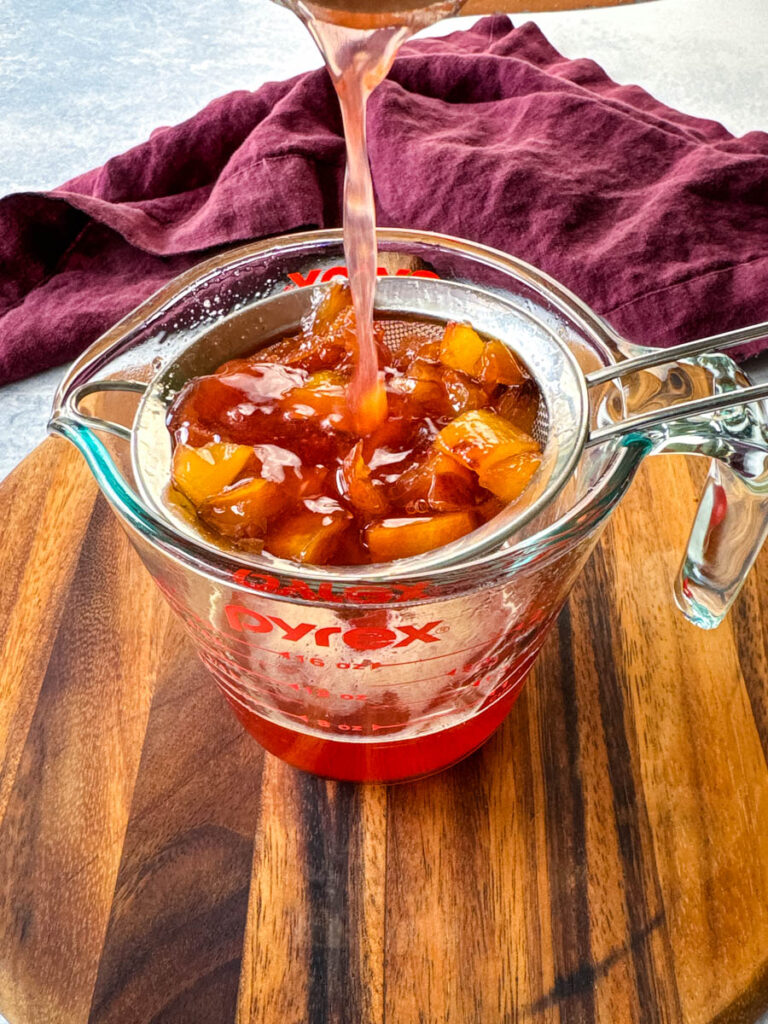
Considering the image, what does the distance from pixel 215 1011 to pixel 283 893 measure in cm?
13

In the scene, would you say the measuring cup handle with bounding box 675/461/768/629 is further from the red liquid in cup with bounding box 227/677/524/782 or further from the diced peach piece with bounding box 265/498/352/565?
the diced peach piece with bounding box 265/498/352/565

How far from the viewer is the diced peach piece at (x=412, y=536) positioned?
0.95m

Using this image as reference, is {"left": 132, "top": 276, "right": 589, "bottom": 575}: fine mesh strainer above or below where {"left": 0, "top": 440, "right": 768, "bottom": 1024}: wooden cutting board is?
above

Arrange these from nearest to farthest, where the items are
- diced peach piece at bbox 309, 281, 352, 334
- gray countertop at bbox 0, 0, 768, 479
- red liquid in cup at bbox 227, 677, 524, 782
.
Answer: red liquid in cup at bbox 227, 677, 524, 782 → diced peach piece at bbox 309, 281, 352, 334 → gray countertop at bbox 0, 0, 768, 479

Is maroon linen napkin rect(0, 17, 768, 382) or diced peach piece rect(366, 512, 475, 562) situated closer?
diced peach piece rect(366, 512, 475, 562)

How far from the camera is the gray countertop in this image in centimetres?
235

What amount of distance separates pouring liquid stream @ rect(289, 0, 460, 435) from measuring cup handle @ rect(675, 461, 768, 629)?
343 millimetres

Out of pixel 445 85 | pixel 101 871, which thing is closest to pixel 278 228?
pixel 445 85

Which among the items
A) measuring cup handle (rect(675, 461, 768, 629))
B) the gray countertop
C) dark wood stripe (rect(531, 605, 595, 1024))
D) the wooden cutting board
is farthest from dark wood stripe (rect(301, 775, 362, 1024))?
the gray countertop

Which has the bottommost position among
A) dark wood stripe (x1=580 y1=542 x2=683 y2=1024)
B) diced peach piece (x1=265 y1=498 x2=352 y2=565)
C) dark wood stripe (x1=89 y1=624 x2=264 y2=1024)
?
dark wood stripe (x1=580 y1=542 x2=683 y2=1024)

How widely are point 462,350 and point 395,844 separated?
526mm

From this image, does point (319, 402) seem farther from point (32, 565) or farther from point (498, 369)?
point (32, 565)

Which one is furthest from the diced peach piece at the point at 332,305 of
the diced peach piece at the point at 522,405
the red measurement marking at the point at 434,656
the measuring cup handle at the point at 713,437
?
the red measurement marking at the point at 434,656

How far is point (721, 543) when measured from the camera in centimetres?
107
